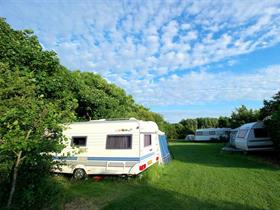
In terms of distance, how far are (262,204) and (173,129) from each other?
167 feet

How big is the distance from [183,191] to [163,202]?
152 cm

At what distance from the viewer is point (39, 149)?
6574mm

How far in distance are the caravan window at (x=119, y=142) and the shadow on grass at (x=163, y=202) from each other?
99.8 inches

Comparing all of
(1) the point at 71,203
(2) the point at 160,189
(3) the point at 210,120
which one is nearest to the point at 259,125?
(2) the point at 160,189

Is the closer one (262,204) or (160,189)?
(262,204)

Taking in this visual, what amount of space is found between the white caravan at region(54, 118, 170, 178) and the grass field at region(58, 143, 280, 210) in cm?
54

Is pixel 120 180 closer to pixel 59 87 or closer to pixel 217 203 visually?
pixel 217 203

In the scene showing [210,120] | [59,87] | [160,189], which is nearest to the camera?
[160,189]

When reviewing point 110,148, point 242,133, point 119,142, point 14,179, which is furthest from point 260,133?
point 14,179

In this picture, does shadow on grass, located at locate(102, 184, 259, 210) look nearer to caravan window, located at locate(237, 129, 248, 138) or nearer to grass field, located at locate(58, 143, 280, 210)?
grass field, located at locate(58, 143, 280, 210)

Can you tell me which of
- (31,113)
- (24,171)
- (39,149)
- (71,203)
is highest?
(31,113)

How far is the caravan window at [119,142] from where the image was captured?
454 inches

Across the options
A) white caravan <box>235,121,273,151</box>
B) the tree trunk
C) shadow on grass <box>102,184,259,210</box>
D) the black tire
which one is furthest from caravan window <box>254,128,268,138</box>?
the tree trunk

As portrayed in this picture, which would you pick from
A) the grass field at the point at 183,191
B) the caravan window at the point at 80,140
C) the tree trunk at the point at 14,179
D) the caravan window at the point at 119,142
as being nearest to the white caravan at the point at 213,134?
the grass field at the point at 183,191
